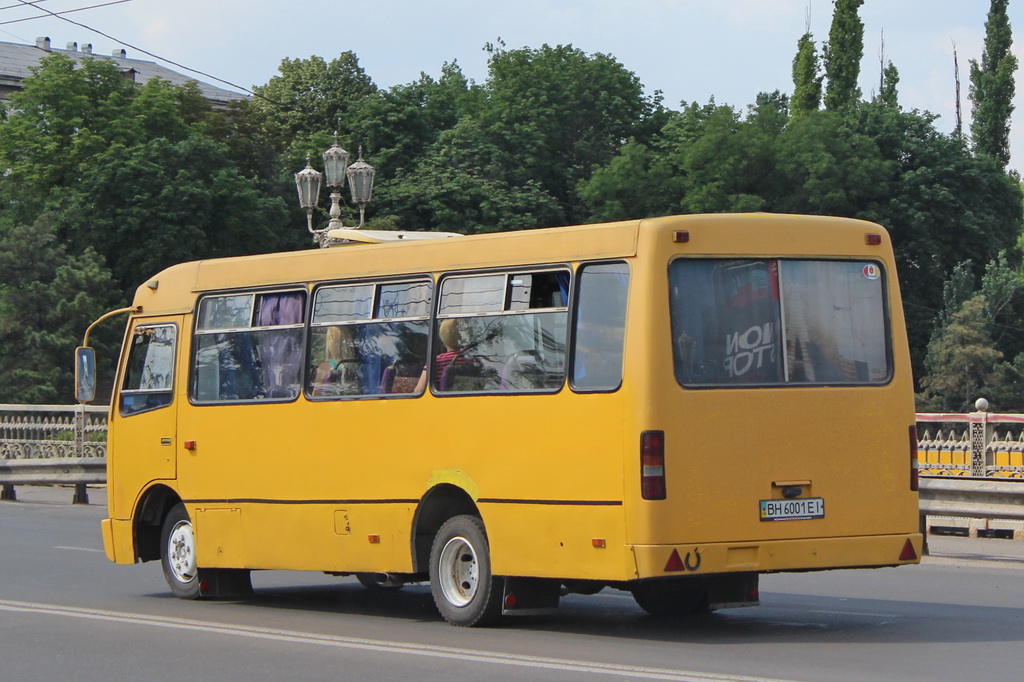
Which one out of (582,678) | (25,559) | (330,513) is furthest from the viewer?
(25,559)

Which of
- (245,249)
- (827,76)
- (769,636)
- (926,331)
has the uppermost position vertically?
(827,76)

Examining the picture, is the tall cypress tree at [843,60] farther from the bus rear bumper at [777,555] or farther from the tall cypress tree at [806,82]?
A: the bus rear bumper at [777,555]

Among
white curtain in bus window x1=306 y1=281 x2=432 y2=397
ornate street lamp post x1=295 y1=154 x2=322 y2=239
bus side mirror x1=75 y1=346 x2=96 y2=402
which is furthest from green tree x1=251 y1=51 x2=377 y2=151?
white curtain in bus window x1=306 y1=281 x2=432 y2=397

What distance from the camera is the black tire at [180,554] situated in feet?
43.5

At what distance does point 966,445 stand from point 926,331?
42374mm

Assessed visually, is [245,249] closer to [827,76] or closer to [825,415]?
[827,76]

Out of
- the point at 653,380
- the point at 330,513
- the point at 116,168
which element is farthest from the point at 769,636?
the point at 116,168

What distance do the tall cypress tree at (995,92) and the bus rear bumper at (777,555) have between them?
6821cm

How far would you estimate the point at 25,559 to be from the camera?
16547mm

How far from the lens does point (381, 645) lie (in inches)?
390

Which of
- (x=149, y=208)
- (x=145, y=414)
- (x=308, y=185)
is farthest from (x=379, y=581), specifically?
(x=149, y=208)

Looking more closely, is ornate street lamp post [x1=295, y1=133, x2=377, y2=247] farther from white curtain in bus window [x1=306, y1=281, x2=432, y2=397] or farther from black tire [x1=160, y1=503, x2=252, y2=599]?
white curtain in bus window [x1=306, y1=281, x2=432, y2=397]

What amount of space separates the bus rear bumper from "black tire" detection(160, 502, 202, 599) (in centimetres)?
517

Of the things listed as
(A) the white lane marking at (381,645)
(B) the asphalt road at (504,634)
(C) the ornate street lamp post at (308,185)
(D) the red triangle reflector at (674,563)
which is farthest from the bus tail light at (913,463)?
(C) the ornate street lamp post at (308,185)
